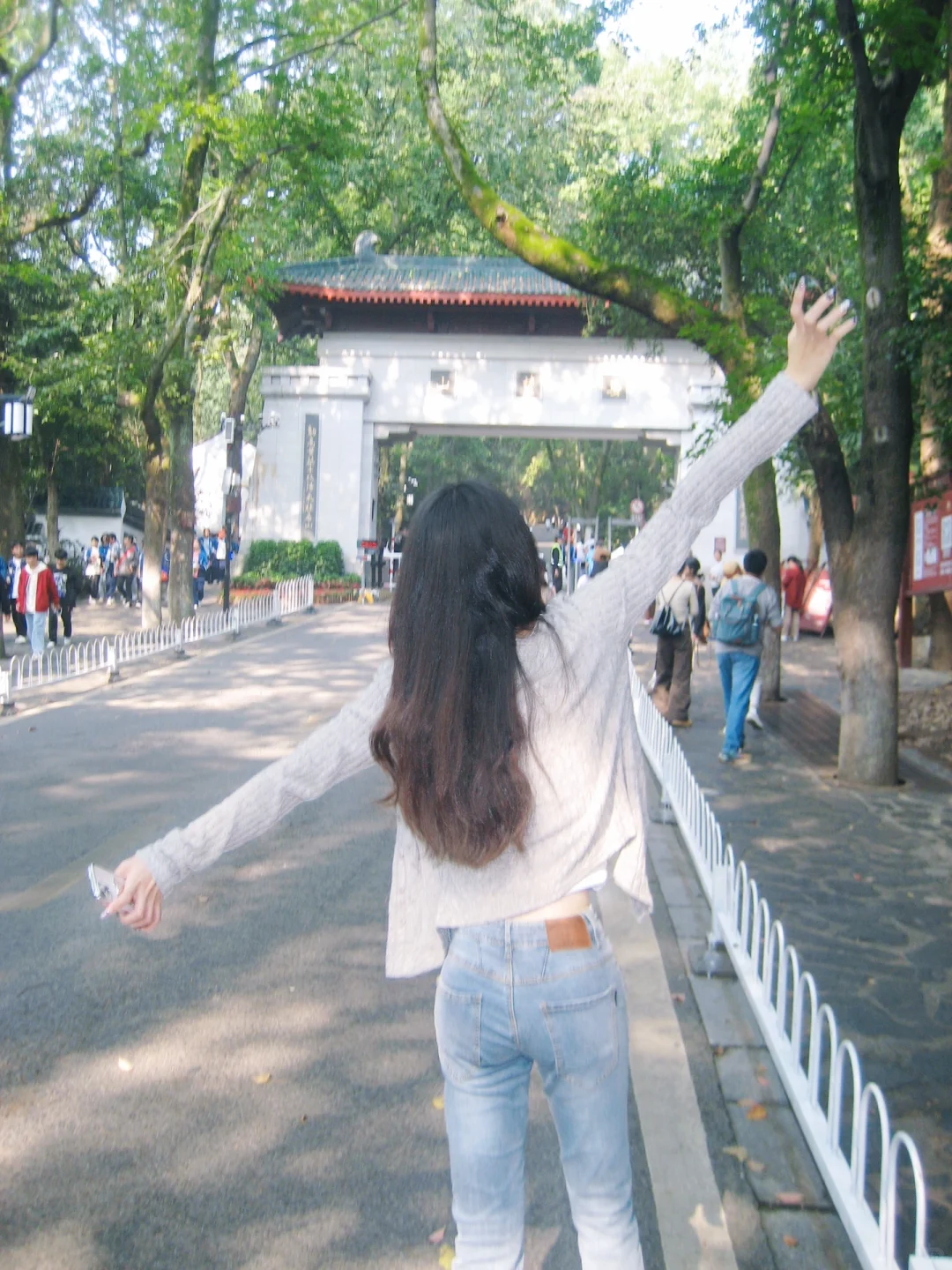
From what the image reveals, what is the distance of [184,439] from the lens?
23750 millimetres

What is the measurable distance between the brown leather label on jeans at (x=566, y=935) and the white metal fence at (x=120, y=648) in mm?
11477

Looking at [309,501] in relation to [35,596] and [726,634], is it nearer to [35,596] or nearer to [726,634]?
[35,596]

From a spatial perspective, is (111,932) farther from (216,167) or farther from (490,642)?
(216,167)

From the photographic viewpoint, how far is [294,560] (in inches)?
1276

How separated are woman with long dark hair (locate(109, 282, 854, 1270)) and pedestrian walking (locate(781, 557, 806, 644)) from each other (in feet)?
69.2

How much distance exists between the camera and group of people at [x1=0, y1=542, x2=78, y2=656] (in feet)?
55.0

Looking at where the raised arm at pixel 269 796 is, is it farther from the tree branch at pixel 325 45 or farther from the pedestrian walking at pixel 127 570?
the pedestrian walking at pixel 127 570

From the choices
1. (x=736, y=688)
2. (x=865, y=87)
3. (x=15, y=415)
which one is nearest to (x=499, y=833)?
(x=865, y=87)

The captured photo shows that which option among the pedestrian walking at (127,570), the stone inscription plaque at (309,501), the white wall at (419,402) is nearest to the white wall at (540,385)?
the white wall at (419,402)

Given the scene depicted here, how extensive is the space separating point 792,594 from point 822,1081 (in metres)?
19.7

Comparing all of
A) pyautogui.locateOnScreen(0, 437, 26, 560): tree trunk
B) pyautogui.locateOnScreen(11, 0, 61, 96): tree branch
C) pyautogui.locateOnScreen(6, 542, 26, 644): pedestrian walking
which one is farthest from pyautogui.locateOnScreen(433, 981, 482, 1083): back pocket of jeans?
pyautogui.locateOnScreen(0, 437, 26, 560): tree trunk

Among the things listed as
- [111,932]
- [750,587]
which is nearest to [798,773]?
[750,587]

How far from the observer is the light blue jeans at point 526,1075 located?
6.96 ft

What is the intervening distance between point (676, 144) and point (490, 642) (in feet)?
107
